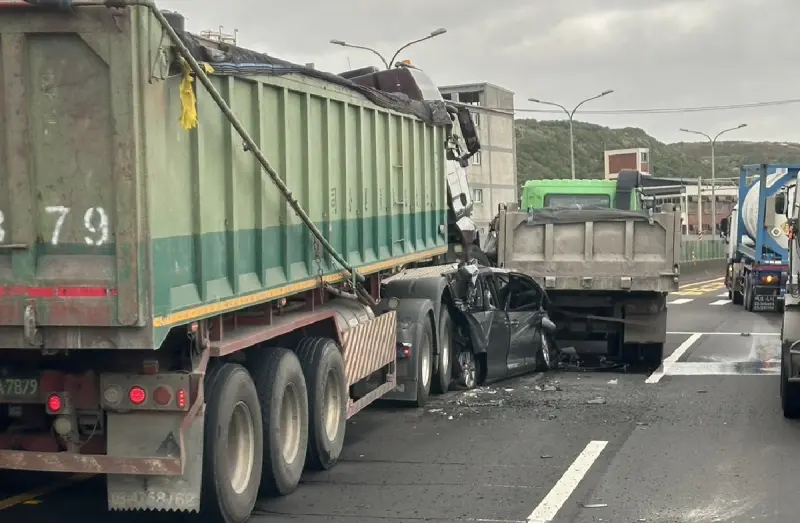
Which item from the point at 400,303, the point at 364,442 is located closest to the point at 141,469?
the point at 364,442

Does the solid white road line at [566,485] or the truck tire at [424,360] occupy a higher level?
the truck tire at [424,360]

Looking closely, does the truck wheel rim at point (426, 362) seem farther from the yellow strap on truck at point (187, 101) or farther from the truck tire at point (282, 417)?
the yellow strap on truck at point (187, 101)

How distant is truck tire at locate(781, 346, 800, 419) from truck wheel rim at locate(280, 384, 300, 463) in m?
4.98

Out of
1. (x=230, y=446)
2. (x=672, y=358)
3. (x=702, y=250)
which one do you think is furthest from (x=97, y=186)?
(x=702, y=250)

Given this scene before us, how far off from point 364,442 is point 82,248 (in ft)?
15.4

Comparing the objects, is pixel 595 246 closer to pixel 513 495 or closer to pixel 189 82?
pixel 513 495

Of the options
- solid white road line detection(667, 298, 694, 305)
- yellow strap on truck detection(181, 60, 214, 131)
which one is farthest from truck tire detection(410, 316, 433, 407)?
solid white road line detection(667, 298, 694, 305)

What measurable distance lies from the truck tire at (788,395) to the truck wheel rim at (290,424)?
196 inches

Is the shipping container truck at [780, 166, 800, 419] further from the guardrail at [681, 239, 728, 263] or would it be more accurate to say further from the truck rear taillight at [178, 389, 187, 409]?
the guardrail at [681, 239, 728, 263]

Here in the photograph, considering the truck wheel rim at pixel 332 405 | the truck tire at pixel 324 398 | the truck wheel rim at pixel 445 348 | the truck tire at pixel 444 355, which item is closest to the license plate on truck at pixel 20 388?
the truck tire at pixel 324 398

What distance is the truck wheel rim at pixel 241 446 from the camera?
6.92 m

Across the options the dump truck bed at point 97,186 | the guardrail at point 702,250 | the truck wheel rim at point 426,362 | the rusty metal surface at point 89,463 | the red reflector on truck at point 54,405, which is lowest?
the guardrail at point 702,250

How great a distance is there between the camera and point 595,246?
51.3 feet

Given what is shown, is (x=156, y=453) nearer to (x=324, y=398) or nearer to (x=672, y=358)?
(x=324, y=398)
